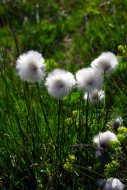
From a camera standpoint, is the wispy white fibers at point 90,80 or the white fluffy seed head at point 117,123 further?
the white fluffy seed head at point 117,123

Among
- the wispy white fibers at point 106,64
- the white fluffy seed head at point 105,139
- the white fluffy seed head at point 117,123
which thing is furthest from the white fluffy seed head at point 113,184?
the wispy white fibers at point 106,64

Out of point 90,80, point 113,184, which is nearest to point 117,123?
point 90,80

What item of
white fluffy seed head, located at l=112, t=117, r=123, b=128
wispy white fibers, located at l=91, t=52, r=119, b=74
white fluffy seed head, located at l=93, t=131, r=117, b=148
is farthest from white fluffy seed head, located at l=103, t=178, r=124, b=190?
wispy white fibers, located at l=91, t=52, r=119, b=74

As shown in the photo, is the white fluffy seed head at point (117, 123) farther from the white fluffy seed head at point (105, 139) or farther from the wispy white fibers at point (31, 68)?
the wispy white fibers at point (31, 68)

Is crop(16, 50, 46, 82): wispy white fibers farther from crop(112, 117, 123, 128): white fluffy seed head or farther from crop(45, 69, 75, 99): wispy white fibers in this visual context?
crop(112, 117, 123, 128): white fluffy seed head

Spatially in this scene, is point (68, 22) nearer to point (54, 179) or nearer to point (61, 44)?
point (61, 44)

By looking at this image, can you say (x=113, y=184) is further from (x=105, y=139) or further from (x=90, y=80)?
(x=90, y=80)

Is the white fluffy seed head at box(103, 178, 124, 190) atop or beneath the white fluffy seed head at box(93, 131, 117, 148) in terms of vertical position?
beneath
